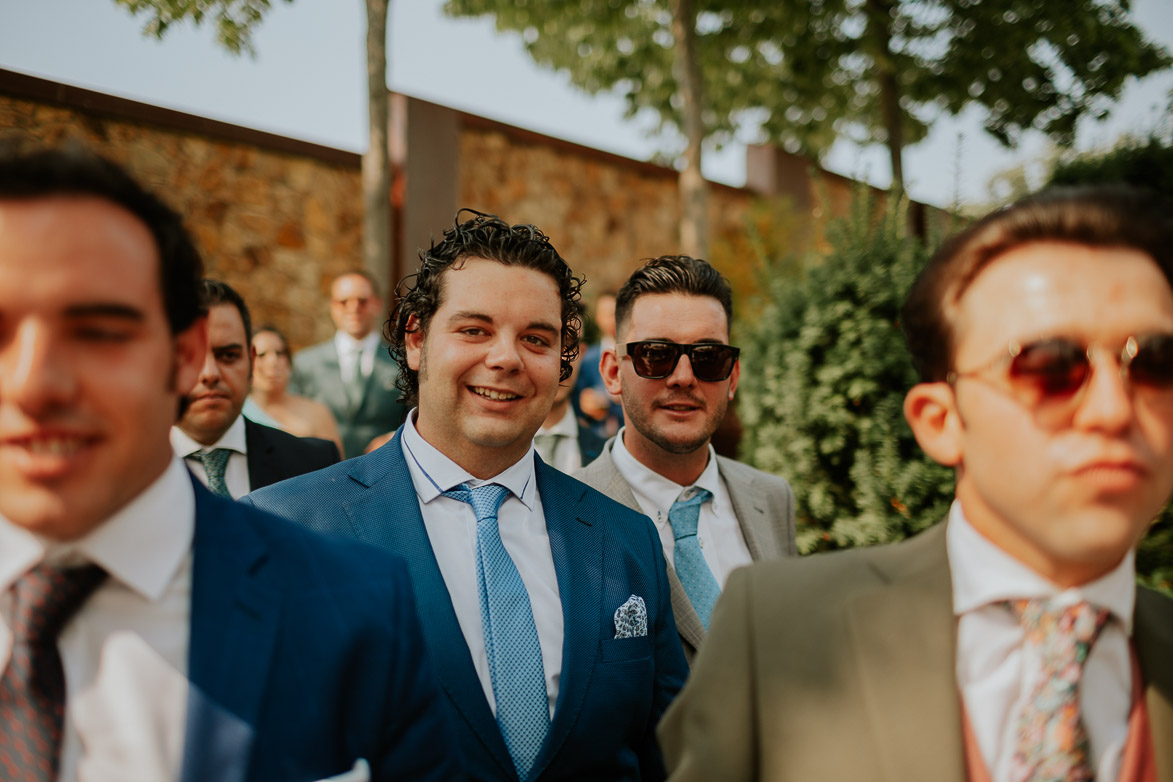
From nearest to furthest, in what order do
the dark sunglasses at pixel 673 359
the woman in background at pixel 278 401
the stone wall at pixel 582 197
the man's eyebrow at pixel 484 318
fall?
1. the man's eyebrow at pixel 484 318
2. the dark sunglasses at pixel 673 359
3. the woman in background at pixel 278 401
4. the stone wall at pixel 582 197

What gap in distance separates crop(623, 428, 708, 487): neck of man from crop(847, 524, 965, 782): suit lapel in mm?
1776

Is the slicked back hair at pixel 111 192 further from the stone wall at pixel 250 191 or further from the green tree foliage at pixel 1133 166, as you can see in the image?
the green tree foliage at pixel 1133 166

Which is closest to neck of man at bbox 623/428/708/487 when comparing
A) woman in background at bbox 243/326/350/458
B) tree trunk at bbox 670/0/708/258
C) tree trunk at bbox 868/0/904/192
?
woman in background at bbox 243/326/350/458

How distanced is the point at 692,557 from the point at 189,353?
2.15m

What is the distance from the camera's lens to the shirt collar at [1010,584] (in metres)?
1.42

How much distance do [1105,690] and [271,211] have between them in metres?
9.47

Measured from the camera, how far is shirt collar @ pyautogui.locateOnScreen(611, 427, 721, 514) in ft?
11.0

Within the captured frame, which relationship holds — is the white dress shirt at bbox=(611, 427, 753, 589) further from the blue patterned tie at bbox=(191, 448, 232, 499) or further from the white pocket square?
the white pocket square

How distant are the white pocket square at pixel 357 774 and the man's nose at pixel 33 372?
76 cm

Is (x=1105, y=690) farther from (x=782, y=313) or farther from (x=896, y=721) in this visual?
(x=782, y=313)

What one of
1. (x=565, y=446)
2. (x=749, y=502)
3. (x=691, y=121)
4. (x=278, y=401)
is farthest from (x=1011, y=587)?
(x=691, y=121)

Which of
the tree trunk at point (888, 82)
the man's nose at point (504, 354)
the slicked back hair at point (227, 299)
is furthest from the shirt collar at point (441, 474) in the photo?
the tree trunk at point (888, 82)

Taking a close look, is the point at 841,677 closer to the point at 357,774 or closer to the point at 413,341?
the point at 357,774

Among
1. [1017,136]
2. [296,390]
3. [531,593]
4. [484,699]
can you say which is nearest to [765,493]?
[531,593]
